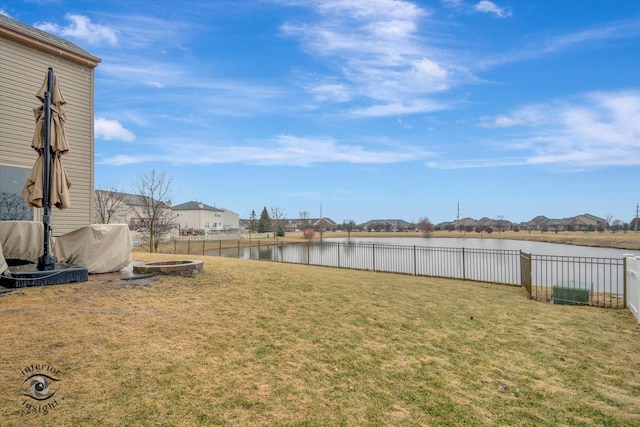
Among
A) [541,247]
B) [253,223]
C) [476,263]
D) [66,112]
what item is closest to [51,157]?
[66,112]

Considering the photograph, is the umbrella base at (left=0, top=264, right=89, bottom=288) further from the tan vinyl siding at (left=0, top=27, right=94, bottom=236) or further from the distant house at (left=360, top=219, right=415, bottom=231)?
the distant house at (left=360, top=219, right=415, bottom=231)

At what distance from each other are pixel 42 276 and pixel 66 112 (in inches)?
239

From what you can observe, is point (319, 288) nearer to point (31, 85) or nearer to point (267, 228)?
point (31, 85)

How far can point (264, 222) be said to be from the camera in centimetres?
6675

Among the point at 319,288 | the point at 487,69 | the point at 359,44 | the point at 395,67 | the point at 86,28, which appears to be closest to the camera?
the point at 319,288

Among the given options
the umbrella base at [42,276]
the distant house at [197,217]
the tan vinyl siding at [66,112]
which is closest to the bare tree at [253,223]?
the distant house at [197,217]

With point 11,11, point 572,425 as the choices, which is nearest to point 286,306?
point 572,425

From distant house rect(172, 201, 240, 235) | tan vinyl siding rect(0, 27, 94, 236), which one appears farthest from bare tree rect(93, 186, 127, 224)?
distant house rect(172, 201, 240, 235)

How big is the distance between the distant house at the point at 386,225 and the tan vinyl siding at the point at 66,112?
95160mm

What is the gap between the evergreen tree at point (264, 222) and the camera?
6542cm

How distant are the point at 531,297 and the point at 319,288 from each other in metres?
5.93

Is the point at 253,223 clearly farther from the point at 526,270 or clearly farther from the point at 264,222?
the point at 526,270

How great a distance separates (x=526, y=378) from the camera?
391cm

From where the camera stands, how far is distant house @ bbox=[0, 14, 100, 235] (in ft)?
28.5
